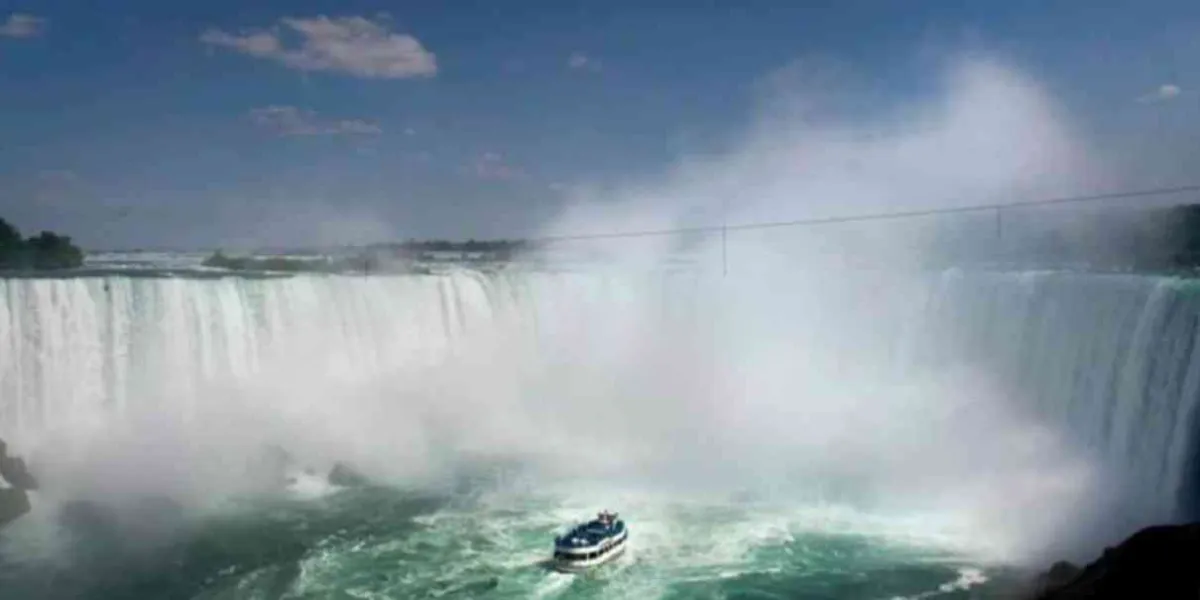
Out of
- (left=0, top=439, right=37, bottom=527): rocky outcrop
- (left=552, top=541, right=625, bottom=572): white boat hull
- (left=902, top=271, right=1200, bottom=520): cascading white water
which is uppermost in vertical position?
A: (left=902, top=271, right=1200, bottom=520): cascading white water

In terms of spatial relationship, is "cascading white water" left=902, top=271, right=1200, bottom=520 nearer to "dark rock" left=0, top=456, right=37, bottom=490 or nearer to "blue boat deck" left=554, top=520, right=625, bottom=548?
"blue boat deck" left=554, top=520, right=625, bottom=548

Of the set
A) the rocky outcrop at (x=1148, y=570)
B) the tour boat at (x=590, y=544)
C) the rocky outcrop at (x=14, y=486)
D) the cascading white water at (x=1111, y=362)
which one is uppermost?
the cascading white water at (x=1111, y=362)

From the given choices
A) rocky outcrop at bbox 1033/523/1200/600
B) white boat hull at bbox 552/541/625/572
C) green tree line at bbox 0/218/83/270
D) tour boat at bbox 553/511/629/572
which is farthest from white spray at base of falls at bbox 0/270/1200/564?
green tree line at bbox 0/218/83/270

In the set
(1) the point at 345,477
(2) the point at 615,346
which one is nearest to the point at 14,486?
(1) the point at 345,477

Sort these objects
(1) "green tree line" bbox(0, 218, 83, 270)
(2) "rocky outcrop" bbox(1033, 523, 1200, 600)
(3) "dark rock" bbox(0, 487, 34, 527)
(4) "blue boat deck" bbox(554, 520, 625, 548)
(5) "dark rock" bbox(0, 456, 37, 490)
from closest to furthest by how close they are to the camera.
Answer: (2) "rocky outcrop" bbox(1033, 523, 1200, 600) → (4) "blue boat deck" bbox(554, 520, 625, 548) → (3) "dark rock" bbox(0, 487, 34, 527) → (5) "dark rock" bbox(0, 456, 37, 490) → (1) "green tree line" bbox(0, 218, 83, 270)

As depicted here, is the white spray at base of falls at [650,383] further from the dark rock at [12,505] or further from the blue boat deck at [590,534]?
the blue boat deck at [590,534]

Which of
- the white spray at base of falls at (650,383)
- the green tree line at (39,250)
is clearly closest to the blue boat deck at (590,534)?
the white spray at base of falls at (650,383)
